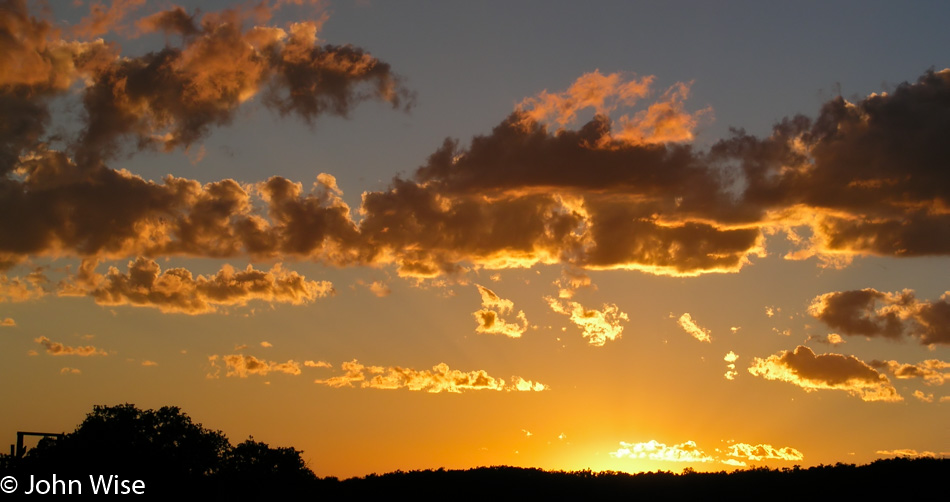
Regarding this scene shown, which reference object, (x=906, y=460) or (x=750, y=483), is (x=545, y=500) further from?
(x=906, y=460)

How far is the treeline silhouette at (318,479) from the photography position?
46.3 metres

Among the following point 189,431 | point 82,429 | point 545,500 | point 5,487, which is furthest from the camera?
point 189,431

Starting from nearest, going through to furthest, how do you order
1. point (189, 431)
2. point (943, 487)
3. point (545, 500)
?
1. point (943, 487)
2. point (545, 500)
3. point (189, 431)

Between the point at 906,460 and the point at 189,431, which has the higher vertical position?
the point at 189,431

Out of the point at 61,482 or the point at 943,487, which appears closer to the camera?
the point at 943,487

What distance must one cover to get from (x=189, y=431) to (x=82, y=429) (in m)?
12.3

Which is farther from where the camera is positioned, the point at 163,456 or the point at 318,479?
the point at 163,456

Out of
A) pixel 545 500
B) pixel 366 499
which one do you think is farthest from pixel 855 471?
pixel 366 499

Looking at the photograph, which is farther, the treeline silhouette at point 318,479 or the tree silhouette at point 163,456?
the tree silhouette at point 163,456

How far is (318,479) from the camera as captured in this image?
244ft

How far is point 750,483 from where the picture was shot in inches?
1914

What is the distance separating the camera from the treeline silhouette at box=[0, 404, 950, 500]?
4631 centimetres

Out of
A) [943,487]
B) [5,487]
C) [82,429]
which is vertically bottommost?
[943,487]

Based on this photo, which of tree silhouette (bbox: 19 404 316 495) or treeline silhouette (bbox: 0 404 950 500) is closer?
treeline silhouette (bbox: 0 404 950 500)
